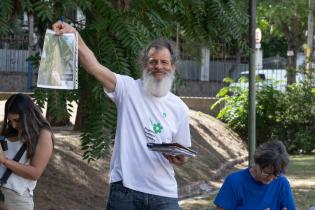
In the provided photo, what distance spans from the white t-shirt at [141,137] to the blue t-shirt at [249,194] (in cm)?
75

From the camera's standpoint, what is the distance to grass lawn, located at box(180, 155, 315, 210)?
10.3 meters

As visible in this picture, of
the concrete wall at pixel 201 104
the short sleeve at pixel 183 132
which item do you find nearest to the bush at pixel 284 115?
the concrete wall at pixel 201 104

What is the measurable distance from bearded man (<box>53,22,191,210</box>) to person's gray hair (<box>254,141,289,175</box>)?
74 centimetres

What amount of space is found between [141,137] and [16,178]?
45.0 inches

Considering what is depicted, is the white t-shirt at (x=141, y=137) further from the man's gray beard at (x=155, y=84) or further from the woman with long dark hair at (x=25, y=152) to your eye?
the woman with long dark hair at (x=25, y=152)

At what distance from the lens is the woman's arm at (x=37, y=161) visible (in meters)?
5.01

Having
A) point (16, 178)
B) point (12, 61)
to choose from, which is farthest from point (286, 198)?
point (12, 61)

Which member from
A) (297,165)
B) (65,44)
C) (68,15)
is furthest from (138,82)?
(297,165)

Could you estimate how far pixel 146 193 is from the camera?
4.41 m

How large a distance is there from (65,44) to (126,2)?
67.7 inches

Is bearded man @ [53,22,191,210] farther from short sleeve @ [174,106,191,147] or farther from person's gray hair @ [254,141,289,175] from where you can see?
person's gray hair @ [254,141,289,175]

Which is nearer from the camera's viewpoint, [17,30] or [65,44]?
[65,44]

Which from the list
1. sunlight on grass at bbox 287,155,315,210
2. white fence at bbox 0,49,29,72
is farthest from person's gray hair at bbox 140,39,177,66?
white fence at bbox 0,49,29,72

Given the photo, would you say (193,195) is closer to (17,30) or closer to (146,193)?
(17,30)
